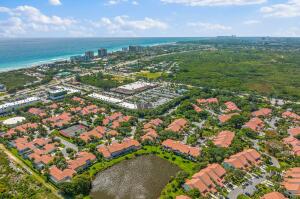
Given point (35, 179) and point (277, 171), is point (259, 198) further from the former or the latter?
point (35, 179)

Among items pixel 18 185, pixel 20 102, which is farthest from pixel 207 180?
pixel 20 102

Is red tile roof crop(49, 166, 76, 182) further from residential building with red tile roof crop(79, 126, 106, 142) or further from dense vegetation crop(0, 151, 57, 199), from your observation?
residential building with red tile roof crop(79, 126, 106, 142)

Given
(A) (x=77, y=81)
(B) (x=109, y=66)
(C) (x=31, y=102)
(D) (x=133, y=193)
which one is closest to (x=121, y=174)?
(D) (x=133, y=193)

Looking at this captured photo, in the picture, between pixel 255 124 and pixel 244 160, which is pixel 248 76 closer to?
pixel 255 124

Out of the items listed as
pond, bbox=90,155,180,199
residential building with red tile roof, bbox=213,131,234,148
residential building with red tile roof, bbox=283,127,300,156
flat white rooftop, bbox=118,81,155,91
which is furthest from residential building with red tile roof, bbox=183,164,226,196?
flat white rooftop, bbox=118,81,155,91

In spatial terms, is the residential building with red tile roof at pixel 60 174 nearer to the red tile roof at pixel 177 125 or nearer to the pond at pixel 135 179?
the pond at pixel 135 179

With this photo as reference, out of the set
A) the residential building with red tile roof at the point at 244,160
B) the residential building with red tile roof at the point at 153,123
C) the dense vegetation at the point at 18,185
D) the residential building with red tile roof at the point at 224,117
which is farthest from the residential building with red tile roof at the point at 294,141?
the dense vegetation at the point at 18,185
